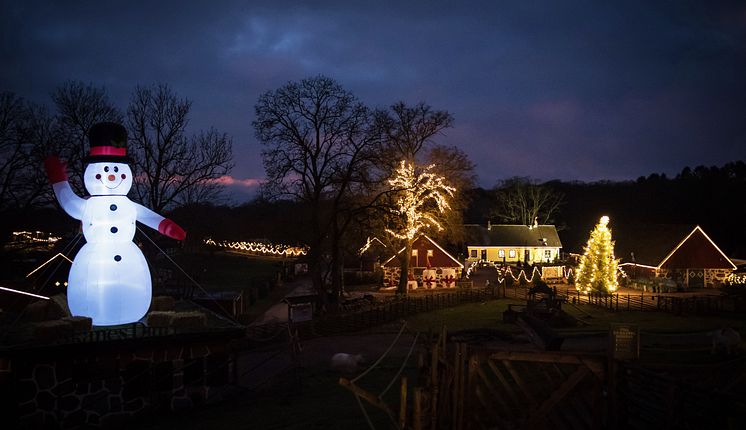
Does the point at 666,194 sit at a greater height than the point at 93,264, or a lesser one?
greater

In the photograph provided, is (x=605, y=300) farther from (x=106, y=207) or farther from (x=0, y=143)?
(x=0, y=143)

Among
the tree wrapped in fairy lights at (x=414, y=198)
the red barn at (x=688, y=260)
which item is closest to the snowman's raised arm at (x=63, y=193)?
the tree wrapped in fairy lights at (x=414, y=198)

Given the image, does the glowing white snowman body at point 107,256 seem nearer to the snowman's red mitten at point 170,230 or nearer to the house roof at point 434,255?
the snowman's red mitten at point 170,230

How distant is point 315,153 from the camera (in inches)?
1236

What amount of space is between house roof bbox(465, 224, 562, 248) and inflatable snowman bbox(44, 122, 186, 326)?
4827 cm

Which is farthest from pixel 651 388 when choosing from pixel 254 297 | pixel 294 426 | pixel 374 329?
pixel 254 297

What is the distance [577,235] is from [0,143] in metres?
76.7

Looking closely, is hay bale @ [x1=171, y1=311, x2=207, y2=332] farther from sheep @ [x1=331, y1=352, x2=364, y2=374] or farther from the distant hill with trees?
the distant hill with trees

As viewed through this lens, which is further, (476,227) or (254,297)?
(476,227)

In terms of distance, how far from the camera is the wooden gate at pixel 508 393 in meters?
8.83

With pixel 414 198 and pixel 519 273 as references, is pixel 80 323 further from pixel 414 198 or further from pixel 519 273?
pixel 519 273

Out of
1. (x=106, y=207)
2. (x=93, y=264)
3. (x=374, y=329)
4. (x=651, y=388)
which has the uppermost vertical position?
(x=106, y=207)

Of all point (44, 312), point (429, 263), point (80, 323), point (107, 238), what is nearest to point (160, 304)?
point (44, 312)

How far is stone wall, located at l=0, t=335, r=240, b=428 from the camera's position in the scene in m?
13.4
